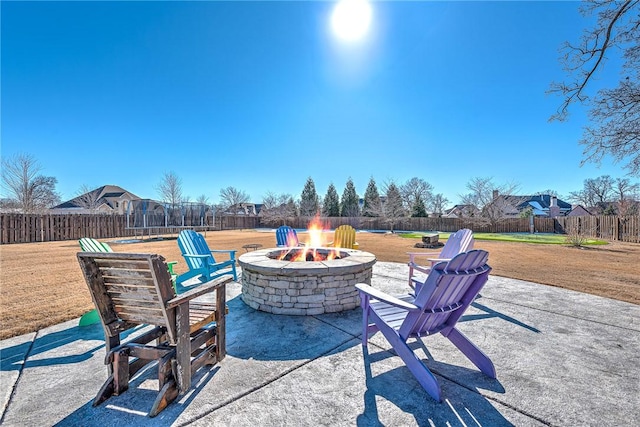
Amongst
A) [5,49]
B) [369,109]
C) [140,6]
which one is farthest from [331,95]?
[5,49]

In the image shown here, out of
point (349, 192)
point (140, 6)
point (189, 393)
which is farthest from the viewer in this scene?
point (349, 192)

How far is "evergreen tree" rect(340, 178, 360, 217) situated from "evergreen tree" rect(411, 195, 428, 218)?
9.01 meters

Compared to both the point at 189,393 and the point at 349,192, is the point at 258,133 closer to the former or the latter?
the point at 189,393

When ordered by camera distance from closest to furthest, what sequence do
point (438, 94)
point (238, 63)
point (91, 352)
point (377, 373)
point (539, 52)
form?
1. point (377, 373)
2. point (91, 352)
3. point (539, 52)
4. point (238, 63)
5. point (438, 94)

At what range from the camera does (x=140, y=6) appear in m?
6.75

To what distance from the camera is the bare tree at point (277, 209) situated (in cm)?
3316

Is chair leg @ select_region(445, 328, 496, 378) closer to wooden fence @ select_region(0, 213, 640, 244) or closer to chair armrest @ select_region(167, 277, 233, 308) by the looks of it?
chair armrest @ select_region(167, 277, 233, 308)

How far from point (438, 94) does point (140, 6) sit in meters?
9.61

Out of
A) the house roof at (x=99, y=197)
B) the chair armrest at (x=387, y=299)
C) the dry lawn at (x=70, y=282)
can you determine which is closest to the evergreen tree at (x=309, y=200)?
the house roof at (x=99, y=197)

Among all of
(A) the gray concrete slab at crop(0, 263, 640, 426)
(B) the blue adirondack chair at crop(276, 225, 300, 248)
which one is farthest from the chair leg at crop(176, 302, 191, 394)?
(B) the blue adirondack chair at crop(276, 225, 300, 248)

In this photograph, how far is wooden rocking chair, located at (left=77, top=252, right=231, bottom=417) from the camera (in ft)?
5.73

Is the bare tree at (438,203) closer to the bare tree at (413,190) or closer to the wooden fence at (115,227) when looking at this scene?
the bare tree at (413,190)

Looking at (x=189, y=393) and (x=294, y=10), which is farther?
(x=294, y=10)

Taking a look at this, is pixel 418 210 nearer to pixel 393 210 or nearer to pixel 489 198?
pixel 393 210
